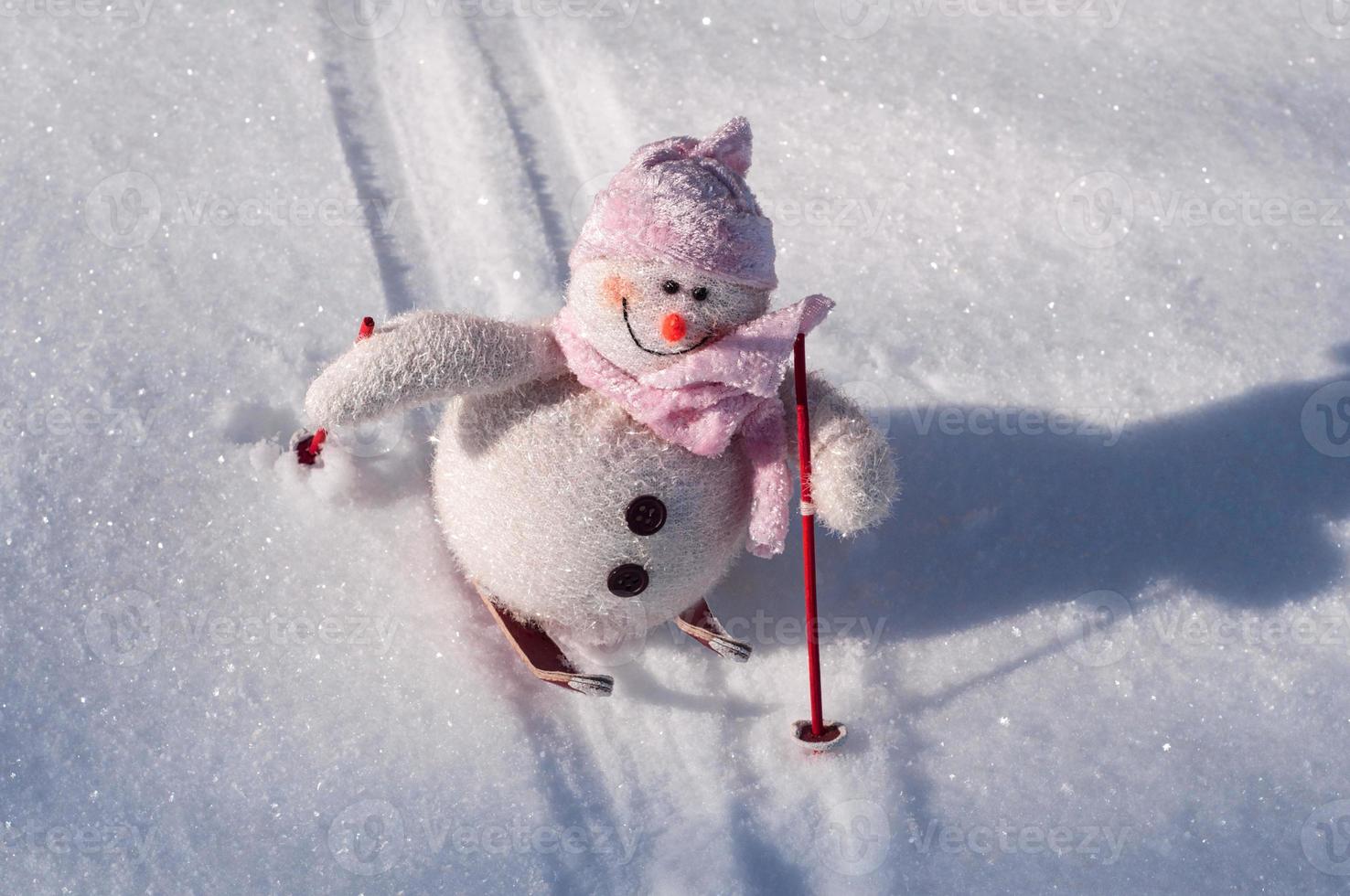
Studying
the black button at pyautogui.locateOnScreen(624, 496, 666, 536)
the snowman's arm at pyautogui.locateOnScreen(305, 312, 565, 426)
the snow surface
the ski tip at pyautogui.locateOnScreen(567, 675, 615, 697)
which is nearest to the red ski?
the ski tip at pyautogui.locateOnScreen(567, 675, 615, 697)

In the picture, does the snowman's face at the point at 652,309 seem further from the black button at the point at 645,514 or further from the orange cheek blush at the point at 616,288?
the black button at the point at 645,514

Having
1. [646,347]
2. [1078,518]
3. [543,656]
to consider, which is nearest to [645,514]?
[646,347]

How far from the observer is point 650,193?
4.16ft

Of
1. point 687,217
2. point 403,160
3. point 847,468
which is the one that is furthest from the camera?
point 403,160

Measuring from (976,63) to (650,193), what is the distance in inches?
47.1

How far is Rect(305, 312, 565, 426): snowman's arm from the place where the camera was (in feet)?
4.18

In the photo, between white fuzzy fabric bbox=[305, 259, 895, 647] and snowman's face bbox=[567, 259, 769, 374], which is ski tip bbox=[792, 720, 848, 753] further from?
snowman's face bbox=[567, 259, 769, 374]

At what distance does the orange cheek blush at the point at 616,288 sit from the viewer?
1292 mm

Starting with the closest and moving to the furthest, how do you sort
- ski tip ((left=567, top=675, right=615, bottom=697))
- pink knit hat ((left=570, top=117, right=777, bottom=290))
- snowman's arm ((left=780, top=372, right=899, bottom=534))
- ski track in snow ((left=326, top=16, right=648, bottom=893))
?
pink knit hat ((left=570, top=117, right=777, bottom=290))
snowman's arm ((left=780, top=372, right=899, bottom=534))
ski tip ((left=567, top=675, right=615, bottom=697))
ski track in snow ((left=326, top=16, right=648, bottom=893))

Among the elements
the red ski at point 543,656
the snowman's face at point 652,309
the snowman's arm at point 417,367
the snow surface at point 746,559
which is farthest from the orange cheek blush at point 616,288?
the snow surface at point 746,559

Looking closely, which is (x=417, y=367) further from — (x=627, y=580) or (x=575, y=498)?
(x=627, y=580)

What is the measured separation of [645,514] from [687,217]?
352 millimetres

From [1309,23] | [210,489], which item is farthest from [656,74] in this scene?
[1309,23]

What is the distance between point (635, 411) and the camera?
135cm
